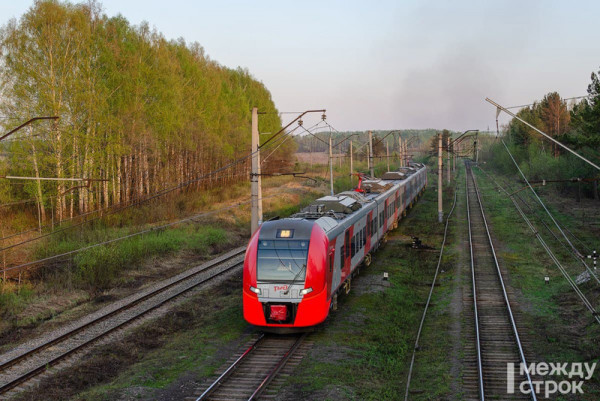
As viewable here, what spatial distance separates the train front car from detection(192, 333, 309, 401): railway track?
0.49 meters

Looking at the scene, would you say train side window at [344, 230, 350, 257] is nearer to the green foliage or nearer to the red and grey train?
the red and grey train

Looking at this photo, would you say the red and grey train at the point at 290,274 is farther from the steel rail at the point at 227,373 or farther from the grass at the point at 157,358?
the grass at the point at 157,358

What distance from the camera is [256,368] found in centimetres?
1220

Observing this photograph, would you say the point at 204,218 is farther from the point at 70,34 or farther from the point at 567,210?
the point at 567,210

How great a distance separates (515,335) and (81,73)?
24955mm

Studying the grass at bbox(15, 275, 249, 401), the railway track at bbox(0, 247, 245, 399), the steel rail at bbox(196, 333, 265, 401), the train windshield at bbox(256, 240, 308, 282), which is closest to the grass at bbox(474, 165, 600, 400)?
the train windshield at bbox(256, 240, 308, 282)

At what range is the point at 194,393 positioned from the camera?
10859mm

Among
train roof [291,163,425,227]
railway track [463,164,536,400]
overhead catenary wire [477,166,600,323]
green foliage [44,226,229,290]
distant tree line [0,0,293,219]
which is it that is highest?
distant tree line [0,0,293,219]

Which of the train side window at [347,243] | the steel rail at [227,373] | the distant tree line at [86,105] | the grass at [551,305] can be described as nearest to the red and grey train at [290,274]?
the steel rail at [227,373]

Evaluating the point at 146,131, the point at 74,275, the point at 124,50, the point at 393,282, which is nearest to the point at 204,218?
the point at 146,131

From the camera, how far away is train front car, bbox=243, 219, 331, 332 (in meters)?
13.6

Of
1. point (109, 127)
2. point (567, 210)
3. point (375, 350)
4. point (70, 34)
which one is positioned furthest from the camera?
point (567, 210)

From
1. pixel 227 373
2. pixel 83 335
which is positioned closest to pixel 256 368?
pixel 227 373

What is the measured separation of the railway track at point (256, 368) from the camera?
10742 mm
